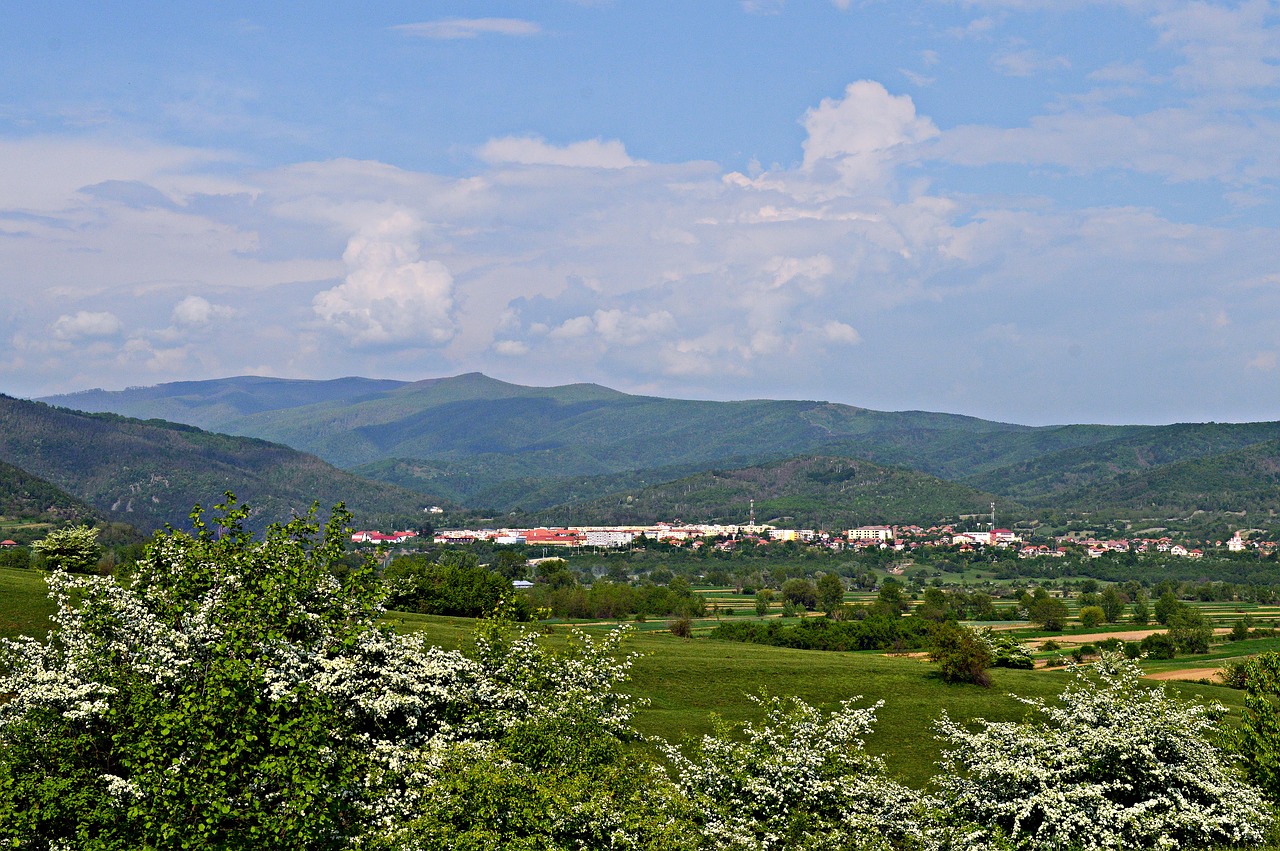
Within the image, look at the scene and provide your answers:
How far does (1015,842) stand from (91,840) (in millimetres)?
21633

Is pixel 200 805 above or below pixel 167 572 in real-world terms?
below

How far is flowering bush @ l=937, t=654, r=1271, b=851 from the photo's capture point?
26625 mm

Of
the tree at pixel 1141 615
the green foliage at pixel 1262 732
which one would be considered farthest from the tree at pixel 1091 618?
the green foliage at pixel 1262 732

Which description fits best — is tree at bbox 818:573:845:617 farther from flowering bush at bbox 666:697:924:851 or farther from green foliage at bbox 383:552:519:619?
flowering bush at bbox 666:697:924:851

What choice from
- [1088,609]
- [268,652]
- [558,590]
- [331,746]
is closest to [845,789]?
[331,746]

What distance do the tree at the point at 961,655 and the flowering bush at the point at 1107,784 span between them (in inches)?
904

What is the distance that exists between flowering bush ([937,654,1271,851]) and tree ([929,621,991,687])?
75.3ft

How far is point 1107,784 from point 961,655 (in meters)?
26.7

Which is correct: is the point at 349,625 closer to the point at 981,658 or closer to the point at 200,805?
the point at 200,805

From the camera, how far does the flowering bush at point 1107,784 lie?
2662 centimetres

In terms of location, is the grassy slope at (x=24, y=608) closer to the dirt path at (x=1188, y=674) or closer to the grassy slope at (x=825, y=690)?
the grassy slope at (x=825, y=690)

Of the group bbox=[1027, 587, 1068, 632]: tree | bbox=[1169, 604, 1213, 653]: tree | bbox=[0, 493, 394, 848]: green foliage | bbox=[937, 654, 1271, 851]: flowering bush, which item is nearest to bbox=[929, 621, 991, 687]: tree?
bbox=[937, 654, 1271, 851]: flowering bush

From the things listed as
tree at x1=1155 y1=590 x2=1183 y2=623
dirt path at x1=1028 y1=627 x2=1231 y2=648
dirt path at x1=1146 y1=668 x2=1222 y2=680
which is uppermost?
dirt path at x1=1146 y1=668 x2=1222 y2=680

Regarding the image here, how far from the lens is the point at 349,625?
2722 cm
